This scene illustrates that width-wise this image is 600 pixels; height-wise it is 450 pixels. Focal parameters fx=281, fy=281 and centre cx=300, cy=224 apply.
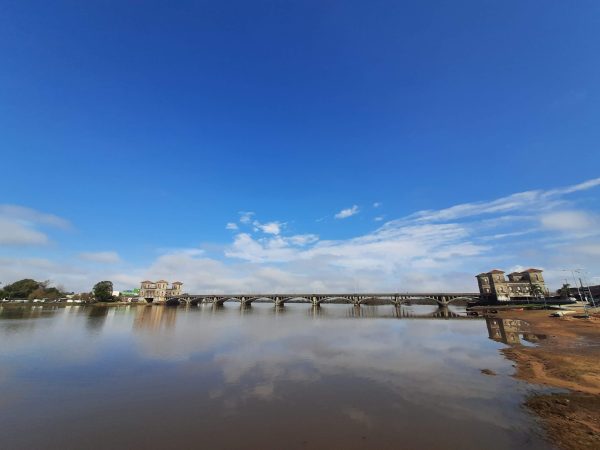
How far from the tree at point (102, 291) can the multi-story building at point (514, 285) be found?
18033 cm

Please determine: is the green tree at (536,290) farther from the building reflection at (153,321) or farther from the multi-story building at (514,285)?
the building reflection at (153,321)

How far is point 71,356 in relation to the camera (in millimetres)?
28016

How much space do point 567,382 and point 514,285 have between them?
141221 mm

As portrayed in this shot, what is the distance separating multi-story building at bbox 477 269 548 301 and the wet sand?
4252 inches

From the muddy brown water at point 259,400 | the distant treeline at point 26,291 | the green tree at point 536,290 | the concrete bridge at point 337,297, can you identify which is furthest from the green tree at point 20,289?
the green tree at point 536,290

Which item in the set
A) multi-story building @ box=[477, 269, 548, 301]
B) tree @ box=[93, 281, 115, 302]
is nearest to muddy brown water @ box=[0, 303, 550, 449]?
multi-story building @ box=[477, 269, 548, 301]

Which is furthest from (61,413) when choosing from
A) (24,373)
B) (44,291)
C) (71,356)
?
(44,291)

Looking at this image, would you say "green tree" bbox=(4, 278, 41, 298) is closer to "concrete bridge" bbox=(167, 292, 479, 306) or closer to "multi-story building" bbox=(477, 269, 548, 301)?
"concrete bridge" bbox=(167, 292, 479, 306)

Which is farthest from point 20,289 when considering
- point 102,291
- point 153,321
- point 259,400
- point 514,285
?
point 514,285

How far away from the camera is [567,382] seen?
18.6 meters

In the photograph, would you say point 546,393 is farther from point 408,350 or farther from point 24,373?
point 24,373

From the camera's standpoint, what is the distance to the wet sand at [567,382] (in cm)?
1192

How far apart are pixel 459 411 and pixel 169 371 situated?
21.1m

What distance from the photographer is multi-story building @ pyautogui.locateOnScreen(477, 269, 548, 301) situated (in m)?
125
